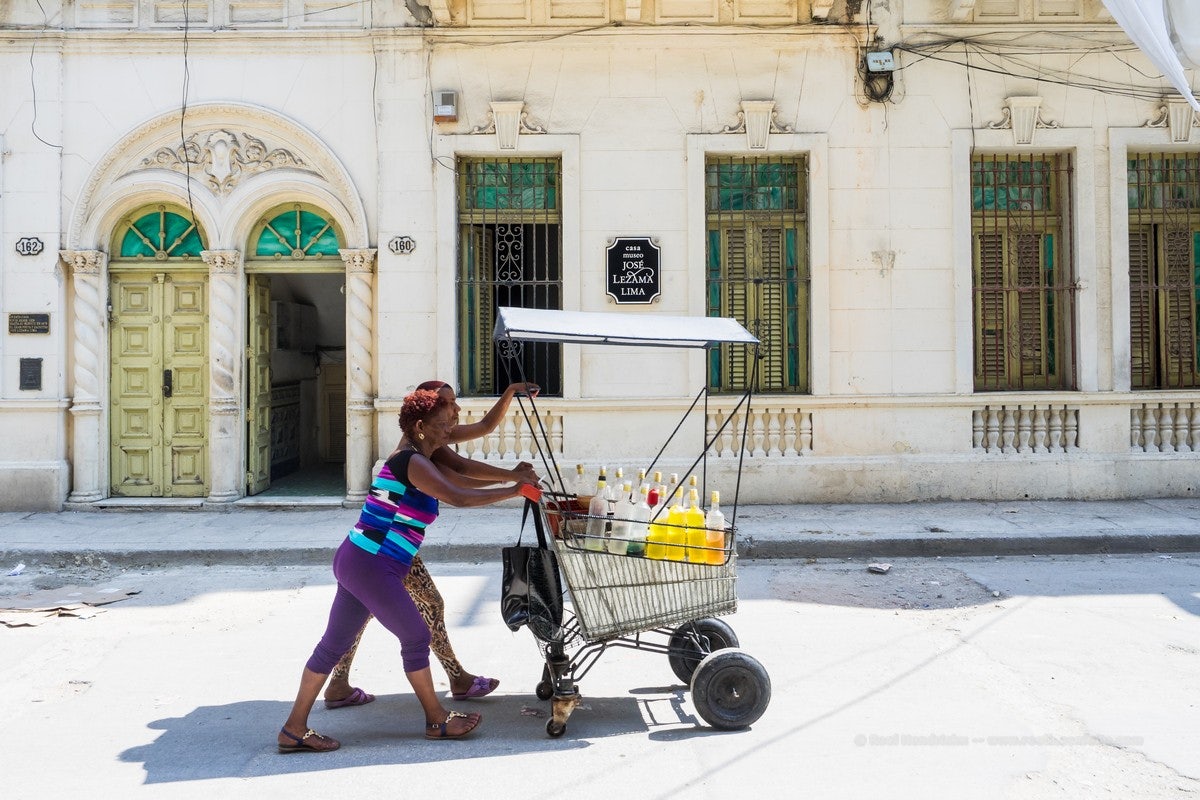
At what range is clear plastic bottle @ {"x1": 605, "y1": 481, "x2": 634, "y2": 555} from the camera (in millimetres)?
4590

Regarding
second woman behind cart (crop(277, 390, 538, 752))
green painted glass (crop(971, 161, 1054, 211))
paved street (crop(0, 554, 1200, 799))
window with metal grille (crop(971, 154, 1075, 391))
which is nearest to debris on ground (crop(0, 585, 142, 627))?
paved street (crop(0, 554, 1200, 799))

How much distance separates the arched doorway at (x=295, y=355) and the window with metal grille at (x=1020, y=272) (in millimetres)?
7658

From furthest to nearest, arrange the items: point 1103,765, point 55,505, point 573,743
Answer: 1. point 55,505
2. point 573,743
3. point 1103,765

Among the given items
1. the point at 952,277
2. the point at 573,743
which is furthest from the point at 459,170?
the point at 573,743

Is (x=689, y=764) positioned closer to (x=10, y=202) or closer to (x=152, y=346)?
(x=152, y=346)

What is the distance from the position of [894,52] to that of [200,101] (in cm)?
805

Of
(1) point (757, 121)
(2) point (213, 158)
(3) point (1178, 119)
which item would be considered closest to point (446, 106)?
(2) point (213, 158)

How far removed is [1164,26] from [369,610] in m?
8.54

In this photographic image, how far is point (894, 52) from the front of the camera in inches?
423

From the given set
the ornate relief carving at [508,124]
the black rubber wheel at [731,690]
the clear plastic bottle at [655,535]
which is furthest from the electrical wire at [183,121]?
the black rubber wheel at [731,690]

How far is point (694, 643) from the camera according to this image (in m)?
4.93

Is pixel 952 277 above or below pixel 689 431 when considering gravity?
above

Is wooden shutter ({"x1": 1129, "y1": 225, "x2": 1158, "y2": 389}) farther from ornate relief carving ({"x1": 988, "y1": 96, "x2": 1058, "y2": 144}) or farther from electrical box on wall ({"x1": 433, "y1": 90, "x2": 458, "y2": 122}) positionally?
electrical box on wall ({"x1": 433, "y1": 90, "x2": 458, "y2": 122})

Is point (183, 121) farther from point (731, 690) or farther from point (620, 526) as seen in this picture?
point (731, 690)
